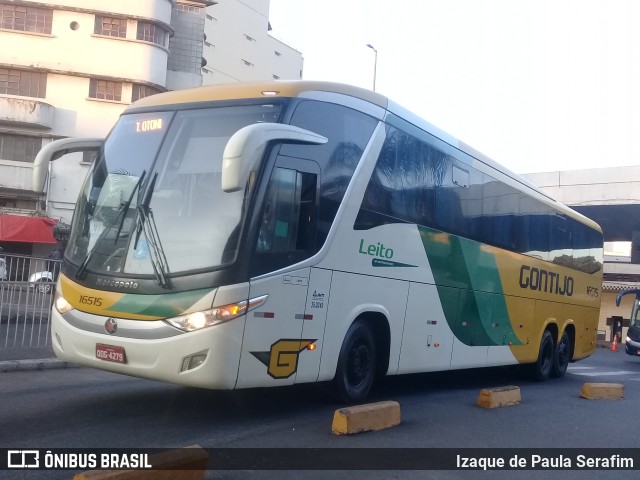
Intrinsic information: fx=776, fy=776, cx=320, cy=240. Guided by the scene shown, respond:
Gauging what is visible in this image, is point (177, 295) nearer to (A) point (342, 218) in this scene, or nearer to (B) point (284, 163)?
(B) point (284, 163)

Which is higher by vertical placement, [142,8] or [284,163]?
[142,8]

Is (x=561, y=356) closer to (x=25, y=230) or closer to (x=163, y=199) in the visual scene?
Result: (x=163, y=199)

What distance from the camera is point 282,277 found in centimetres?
796

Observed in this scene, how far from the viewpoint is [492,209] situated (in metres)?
13.4

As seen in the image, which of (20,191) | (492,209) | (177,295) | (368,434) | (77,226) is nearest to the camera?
(177,295)

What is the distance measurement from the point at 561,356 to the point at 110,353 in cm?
1185

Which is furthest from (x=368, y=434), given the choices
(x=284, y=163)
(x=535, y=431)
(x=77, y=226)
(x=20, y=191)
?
(x=20, y=191)

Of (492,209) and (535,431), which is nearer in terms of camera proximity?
(535,431)

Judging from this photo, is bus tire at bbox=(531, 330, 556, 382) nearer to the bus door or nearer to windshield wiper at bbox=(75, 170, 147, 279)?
the bus door

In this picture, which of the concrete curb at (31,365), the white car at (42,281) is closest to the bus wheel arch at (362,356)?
the concrete curb at (31,365)

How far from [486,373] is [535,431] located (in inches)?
309

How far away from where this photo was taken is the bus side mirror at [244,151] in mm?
6742

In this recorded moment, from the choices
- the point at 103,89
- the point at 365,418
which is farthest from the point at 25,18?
the point at 365,418

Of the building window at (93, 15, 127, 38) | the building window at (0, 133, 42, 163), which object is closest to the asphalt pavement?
the building window at (0, 133, 42, 163)
